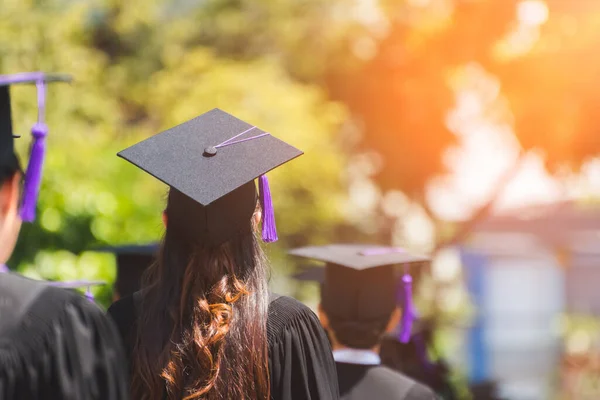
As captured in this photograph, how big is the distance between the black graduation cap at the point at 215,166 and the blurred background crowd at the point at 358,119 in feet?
9.34

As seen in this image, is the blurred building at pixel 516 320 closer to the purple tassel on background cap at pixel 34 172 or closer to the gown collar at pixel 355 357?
the gown collar at pixel 355 357

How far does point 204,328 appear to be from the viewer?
6.19ft

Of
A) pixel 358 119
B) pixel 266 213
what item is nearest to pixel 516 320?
pixel 358 119

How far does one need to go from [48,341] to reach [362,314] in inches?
61.8

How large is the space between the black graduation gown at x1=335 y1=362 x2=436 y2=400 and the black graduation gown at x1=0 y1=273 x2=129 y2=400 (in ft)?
4.29

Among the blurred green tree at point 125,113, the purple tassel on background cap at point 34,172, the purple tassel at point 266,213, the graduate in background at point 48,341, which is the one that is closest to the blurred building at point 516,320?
the blurred green tree at point 125,113

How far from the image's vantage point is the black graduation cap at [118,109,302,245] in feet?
6.75

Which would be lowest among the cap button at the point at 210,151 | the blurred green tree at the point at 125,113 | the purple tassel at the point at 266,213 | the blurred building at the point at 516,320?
the blurred building at the point at 516,320

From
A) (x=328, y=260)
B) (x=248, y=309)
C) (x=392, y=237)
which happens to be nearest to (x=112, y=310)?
(x=248, y=309)

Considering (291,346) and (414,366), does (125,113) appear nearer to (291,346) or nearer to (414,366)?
(414,366)

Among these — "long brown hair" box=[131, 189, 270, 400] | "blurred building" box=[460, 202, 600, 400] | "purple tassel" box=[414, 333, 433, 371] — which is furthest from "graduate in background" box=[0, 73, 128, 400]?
"blurred building" box=[460, 202, 600, 400]

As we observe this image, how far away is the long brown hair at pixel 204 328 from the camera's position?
6.11 ft

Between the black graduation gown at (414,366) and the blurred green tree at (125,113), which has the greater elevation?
the blurred green tree at (125,113)

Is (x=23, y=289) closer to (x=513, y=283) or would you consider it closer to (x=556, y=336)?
(x=513, y=283)
